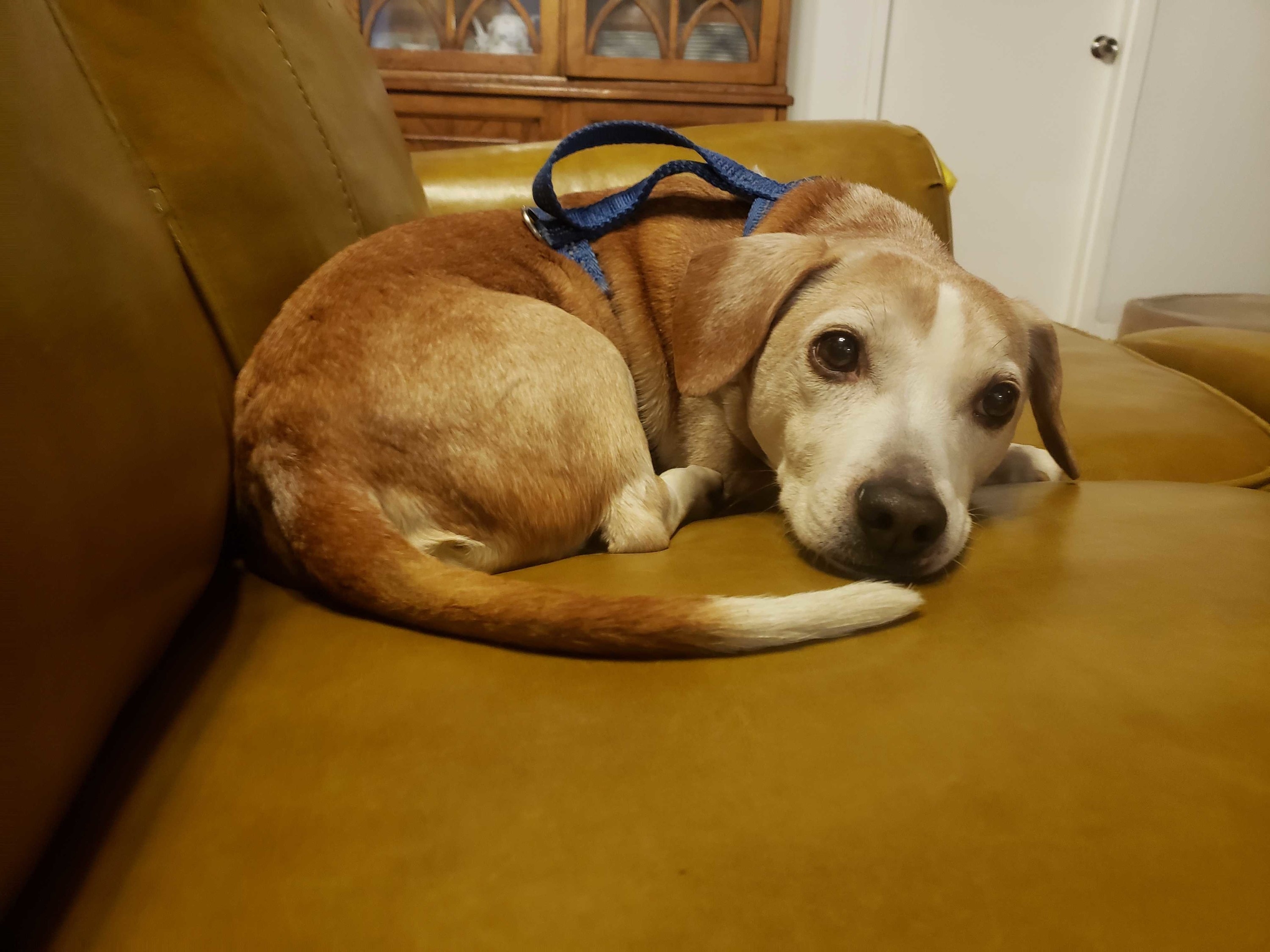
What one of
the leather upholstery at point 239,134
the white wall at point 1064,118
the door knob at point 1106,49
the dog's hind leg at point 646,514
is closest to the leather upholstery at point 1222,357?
the dog's hind leg at point 646,514

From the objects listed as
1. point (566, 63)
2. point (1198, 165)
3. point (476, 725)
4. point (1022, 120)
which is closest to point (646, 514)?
point (476, 725)

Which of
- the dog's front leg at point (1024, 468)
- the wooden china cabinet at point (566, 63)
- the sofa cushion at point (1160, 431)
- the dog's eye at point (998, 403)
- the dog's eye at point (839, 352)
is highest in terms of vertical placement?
the wooden china cabinet at point (566, 63)

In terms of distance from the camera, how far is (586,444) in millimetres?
1047

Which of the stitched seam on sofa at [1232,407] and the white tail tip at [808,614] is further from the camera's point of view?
the stitched seam on sofa at [1232,407]

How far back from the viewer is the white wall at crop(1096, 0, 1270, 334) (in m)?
3.84

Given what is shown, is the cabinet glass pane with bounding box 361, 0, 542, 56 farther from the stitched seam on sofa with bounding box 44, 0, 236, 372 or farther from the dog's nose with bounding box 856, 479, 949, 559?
the dog's nose with bounding box 856, 479, 949, 559

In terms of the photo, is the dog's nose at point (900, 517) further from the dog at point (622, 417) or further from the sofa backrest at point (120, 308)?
the sofa backrest at point (120, 308)

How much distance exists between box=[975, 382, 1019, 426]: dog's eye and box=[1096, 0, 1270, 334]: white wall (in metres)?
3.81

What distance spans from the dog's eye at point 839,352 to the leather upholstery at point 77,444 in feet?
2.49

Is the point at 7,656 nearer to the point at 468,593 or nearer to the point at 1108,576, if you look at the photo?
the point at 468,593

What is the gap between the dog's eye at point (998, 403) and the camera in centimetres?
108

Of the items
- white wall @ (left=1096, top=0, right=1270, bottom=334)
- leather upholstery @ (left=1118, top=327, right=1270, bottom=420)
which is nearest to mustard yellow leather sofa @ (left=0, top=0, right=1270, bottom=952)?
leather upholstery @ (left=1118, top=327, right=1270, bottom=420)

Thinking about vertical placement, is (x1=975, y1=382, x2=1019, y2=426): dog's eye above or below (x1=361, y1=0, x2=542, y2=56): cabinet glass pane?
below

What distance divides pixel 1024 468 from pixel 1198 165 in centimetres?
394
